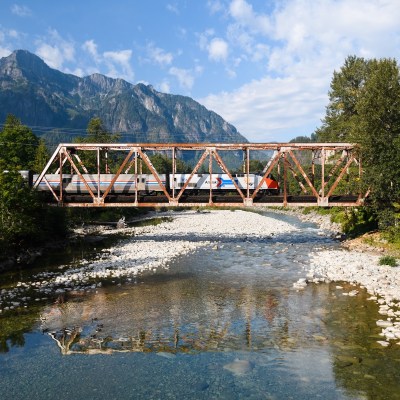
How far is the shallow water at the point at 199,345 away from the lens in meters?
11.9

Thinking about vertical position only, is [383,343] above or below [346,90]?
below

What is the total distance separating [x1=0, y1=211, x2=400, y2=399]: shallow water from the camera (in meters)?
11.9

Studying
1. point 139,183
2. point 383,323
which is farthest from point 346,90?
point 383,323

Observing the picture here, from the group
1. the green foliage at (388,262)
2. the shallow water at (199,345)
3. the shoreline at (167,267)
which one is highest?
the green foliage at (388,262)

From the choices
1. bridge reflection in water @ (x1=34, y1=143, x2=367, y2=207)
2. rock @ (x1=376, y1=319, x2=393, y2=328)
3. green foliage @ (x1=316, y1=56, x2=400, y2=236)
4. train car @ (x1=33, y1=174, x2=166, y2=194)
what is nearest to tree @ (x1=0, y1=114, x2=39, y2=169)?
train car @ (x1=33, y1=174, x2=166, y2=194)

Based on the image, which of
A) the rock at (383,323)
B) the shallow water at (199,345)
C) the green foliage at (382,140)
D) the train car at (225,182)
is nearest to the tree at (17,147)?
the train car at (225,182)

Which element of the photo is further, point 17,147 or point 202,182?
point 17,147

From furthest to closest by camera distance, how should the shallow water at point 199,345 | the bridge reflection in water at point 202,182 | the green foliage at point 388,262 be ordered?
1. the bridge reflection in water at point 202,182
2. the green foliage at point 388,262
3. the shallow water at point 199,345

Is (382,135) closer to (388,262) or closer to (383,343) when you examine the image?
(388,262)

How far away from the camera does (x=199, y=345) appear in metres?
14.9

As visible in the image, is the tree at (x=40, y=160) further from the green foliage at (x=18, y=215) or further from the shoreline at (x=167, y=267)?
the green foliage at (x=18, y=215)

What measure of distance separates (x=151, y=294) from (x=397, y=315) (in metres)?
12.1

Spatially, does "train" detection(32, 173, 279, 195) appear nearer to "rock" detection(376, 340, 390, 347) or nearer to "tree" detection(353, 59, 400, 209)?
"tree" detection(353, 59, 400, 209)

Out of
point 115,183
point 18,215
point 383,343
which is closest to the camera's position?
point 383,343
